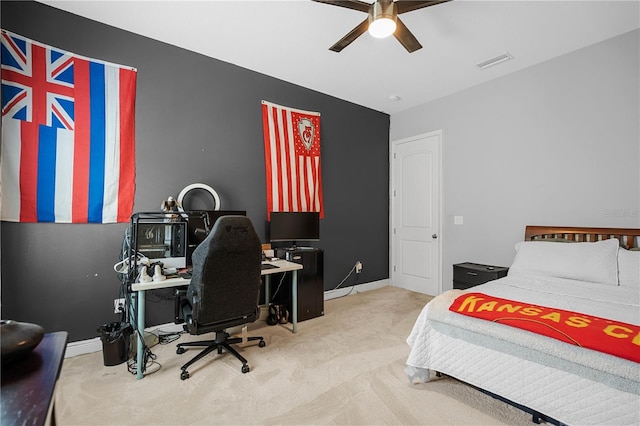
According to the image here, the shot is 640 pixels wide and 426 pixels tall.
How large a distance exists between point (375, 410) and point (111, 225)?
2735 mm

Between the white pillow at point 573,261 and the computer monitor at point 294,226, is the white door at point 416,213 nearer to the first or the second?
the white pillow at point 573,261

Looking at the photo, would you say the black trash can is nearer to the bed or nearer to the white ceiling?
the bed

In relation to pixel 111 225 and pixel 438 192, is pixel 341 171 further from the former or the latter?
pixel 111 225

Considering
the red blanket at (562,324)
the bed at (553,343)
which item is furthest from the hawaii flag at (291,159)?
the red blanket at (562,324)

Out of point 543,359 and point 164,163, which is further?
point 164,163

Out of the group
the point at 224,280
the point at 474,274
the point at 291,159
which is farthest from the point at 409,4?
the point at 474,274

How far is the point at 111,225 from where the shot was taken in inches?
112

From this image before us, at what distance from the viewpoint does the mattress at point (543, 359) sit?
1.47 meters

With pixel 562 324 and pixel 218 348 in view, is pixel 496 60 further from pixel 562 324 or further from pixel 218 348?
pixel 218 348

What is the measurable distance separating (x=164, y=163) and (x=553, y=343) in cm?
345

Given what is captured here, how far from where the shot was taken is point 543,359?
5.44 feet

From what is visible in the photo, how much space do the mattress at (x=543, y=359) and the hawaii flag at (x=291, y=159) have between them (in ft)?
7.67

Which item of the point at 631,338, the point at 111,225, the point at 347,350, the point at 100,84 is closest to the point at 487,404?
the point at 631,338

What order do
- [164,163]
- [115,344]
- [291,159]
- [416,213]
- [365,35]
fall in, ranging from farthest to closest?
[416,213], [291,159], [164,163], [365,35], [115,344]
